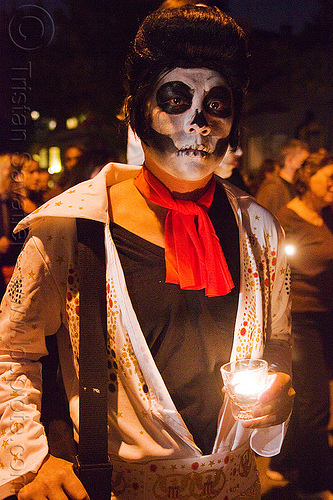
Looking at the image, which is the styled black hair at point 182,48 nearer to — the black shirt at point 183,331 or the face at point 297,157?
the black shirt at point 183,331

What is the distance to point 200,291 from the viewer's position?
1515 millimetres

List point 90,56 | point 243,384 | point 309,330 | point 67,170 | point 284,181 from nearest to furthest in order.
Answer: point 243,384
point 67,170
point 90,56
point 309,330
point 284,181

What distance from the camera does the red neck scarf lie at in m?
1.48

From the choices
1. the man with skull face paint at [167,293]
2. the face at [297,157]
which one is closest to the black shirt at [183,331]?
the man with skull face paint at [167,293]

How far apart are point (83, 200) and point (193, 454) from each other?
768 mm

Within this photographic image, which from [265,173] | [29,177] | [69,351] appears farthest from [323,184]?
[69,351]

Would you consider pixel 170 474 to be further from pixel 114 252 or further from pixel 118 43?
pixel 118 43

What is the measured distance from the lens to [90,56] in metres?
2.89

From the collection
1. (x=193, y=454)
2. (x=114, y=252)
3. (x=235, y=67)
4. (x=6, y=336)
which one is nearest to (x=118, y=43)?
(x=235, y=67)

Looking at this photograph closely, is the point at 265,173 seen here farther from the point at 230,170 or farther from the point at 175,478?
the point at 175,478

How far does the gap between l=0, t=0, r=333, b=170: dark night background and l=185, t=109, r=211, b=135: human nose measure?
356 mm

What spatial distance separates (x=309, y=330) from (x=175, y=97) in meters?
1.97

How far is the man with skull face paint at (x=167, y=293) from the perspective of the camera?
143 centimetres

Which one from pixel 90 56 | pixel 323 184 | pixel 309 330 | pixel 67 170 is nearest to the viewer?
pixel 67 170
